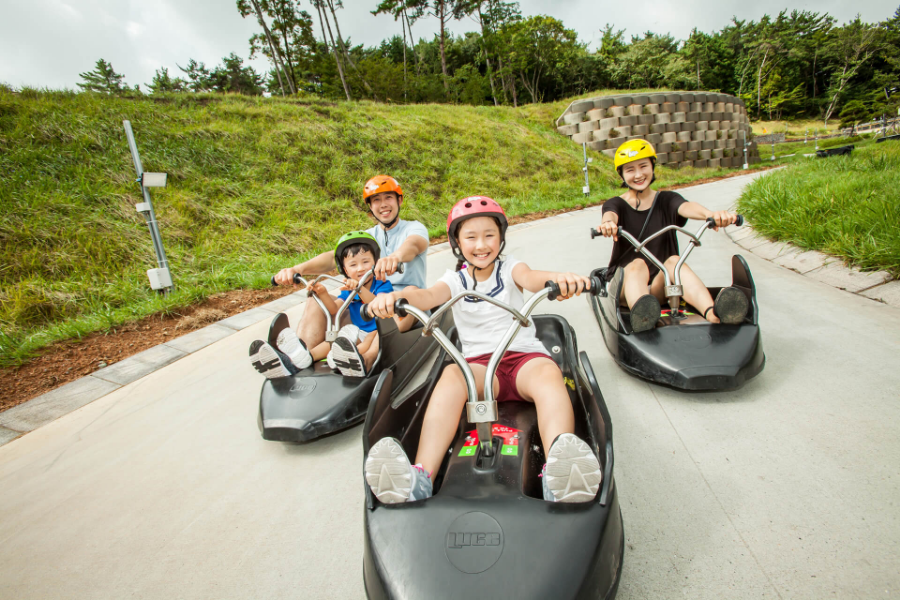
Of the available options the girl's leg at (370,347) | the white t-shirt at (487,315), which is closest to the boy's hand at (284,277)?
the girl's leg at (370,347)

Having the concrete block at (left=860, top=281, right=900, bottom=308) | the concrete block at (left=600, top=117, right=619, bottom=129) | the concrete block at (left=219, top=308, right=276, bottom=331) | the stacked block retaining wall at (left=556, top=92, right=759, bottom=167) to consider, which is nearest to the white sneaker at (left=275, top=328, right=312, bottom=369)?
the concrete block at (left=219, top=308, right=276, bottom=331)

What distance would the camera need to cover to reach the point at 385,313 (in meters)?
1.74

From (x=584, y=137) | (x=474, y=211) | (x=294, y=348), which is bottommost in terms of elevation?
(x=294, y=348)

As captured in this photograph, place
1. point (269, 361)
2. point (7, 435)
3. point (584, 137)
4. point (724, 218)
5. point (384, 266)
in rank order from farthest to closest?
point (584, 137) → point (7, 435) → point (724, 218) → point (269, 361) → point (384, 266)

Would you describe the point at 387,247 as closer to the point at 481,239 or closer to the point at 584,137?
the point at 481,239

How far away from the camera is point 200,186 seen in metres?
8.68

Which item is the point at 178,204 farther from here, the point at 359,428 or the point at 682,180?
the point at 682,180

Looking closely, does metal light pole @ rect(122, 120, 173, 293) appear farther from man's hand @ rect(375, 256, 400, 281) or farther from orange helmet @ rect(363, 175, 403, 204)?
man's hand @ rect(375, 256, 400, 281)

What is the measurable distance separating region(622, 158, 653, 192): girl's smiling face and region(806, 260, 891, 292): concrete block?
6.47 feet

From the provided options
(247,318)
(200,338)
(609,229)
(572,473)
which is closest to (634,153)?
(609,229)

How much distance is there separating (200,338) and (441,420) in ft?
12.2

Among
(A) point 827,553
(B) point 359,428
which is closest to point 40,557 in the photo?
(B) point 359,428

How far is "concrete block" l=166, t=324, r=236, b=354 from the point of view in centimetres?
434

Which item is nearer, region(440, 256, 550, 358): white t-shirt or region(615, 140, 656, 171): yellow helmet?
region(440, 256, 550, 358): white t-shirt
